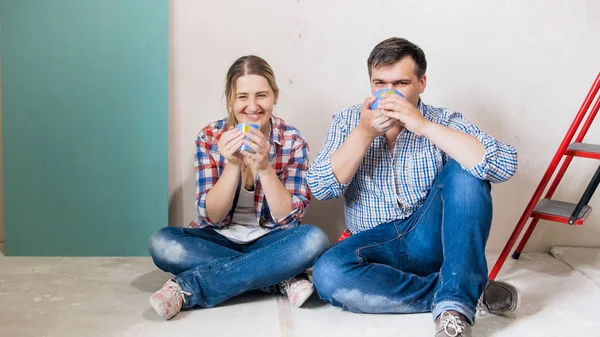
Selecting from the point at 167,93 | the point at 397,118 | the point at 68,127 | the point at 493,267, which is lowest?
the point at 493,267

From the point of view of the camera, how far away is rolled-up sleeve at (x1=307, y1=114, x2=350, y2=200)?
81.1 inches

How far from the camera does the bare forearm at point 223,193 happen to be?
2123mm

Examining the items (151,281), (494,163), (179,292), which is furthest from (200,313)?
(494,163)

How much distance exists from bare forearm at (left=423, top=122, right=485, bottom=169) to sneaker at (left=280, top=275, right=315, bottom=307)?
0.62m

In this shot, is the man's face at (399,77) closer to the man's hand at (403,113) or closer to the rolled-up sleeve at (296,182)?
the man's hand at (403,113)

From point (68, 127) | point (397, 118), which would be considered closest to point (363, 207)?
point (397, 118)

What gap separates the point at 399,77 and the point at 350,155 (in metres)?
0.29

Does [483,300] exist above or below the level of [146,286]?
above

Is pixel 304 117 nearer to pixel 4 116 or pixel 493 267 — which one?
pixel 493 267

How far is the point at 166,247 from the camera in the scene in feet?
7.04

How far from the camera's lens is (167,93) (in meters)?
2.58

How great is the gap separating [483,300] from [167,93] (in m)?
1.40

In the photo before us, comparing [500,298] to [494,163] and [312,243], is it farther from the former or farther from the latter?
[312,243]

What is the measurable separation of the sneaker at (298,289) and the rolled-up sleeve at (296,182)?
20 centimetres
